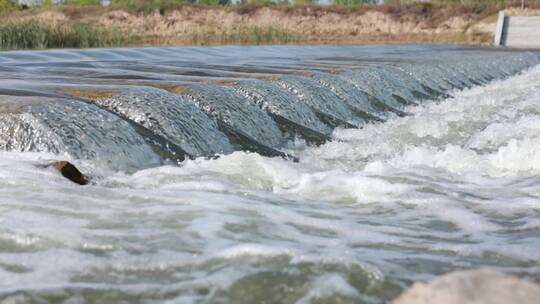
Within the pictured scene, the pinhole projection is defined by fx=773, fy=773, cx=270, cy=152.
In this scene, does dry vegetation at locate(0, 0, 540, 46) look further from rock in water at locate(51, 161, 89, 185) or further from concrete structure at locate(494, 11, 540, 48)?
rock in water at locate(51, 161, 89, 185)

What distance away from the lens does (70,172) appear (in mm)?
4207

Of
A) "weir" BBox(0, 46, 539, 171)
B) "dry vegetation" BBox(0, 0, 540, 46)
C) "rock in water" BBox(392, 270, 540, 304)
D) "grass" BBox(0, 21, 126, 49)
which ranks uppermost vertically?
"rock in water" BBox(392, 270, 540, 304)

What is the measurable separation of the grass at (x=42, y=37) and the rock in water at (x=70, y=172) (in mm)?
14633

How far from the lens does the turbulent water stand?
2715 millimetres

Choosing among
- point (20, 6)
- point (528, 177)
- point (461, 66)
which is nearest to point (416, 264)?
point (528, 177)

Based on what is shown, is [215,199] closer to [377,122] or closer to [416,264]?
[416,264]

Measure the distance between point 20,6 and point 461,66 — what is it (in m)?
45.8

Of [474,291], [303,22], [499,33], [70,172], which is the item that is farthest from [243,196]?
[303,22]

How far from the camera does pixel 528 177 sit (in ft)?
16.3

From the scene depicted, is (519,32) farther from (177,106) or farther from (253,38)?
(177,106)

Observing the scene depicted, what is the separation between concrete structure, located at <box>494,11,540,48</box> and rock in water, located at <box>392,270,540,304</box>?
3077 centimetres

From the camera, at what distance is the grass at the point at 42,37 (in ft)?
58.9

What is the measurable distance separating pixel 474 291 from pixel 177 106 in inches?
194

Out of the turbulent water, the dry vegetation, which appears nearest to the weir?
the turbulent water
